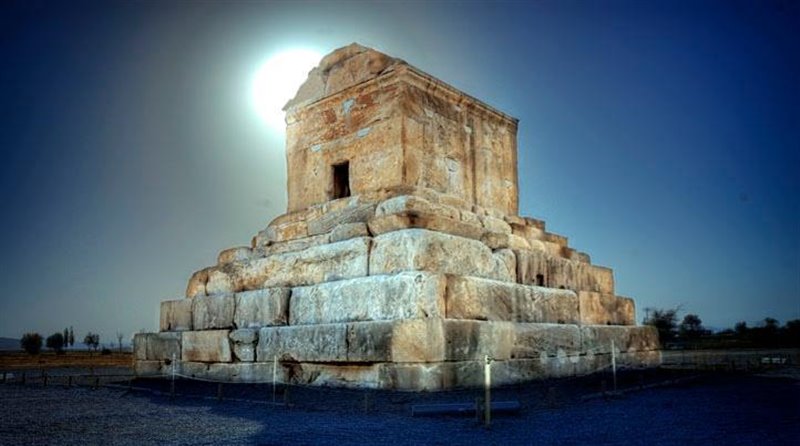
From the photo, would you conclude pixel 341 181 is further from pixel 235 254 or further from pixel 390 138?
pixel 235 254

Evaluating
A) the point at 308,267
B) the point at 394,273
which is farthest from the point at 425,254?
the point at 308,267

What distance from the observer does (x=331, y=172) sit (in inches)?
425

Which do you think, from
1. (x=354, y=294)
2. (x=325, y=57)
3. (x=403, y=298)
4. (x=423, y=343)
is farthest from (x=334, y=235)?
(x=325, y=57)

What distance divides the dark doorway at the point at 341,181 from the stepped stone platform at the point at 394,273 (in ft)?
0.09

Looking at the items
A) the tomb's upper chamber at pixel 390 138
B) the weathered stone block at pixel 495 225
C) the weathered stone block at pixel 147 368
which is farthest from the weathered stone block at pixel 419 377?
the weathered stone block at pixel 147 368

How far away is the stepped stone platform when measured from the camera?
769 centimetres

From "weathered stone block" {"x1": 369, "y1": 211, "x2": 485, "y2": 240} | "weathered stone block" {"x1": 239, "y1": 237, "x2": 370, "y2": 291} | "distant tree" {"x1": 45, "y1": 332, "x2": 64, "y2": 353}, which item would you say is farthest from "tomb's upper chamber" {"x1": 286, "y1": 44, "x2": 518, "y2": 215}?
"distant tree" {"x1": 45, "y1": 332, "x2": 64, "y2": 353}

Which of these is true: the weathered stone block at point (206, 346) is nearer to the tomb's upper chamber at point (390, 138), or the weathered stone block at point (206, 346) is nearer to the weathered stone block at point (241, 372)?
the weathered stone block at point (241, 372)

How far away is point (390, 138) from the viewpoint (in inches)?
386

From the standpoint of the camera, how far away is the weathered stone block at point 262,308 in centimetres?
912

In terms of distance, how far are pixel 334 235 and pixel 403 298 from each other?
213cm

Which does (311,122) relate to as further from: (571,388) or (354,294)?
(571,388)

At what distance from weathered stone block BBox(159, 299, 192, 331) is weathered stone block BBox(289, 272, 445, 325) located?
8.55ft

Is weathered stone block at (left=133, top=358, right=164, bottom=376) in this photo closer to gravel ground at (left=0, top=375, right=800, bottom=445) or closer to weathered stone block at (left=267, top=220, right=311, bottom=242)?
gravel ground at (left=0, top=375, right=800, bottom=445)
